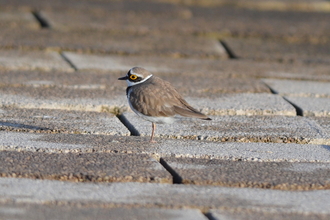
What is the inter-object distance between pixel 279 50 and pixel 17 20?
14.8 feet

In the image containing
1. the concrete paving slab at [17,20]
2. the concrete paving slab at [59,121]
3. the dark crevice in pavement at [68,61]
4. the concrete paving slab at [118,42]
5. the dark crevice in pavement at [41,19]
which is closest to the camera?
the concrete paving slab at [59,121]

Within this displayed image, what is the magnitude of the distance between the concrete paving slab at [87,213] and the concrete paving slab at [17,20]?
6909 mm

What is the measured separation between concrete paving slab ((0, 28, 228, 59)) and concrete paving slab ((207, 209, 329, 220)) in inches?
221

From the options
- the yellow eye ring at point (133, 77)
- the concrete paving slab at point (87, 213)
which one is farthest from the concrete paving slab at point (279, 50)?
the concrete paving slab at point (87, 213)

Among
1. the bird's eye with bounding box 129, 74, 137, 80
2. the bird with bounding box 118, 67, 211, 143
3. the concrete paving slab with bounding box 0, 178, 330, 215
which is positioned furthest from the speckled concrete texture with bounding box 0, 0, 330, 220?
the bird's eye with bounding box 129, 74, 137, 80

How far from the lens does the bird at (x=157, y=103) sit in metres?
5.18

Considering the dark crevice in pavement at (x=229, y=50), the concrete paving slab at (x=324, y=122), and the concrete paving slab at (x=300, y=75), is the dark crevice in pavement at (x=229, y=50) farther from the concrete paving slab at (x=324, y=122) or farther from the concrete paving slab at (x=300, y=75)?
the concrete paving slab at (x=324, y=122)

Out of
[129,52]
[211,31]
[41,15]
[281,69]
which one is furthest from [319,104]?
[41,15]

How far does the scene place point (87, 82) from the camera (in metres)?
7.14

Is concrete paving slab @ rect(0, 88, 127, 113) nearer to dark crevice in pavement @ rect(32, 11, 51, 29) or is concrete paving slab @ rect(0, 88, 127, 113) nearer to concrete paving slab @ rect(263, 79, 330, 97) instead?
concrete paving slab @ rect(263, 79, 330, 97)

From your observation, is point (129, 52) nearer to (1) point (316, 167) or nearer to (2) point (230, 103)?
(2) point (230, 103)

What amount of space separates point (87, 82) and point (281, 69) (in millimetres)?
3013

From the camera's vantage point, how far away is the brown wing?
17.0 ft

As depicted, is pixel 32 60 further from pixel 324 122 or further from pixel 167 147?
pixel 324 122
